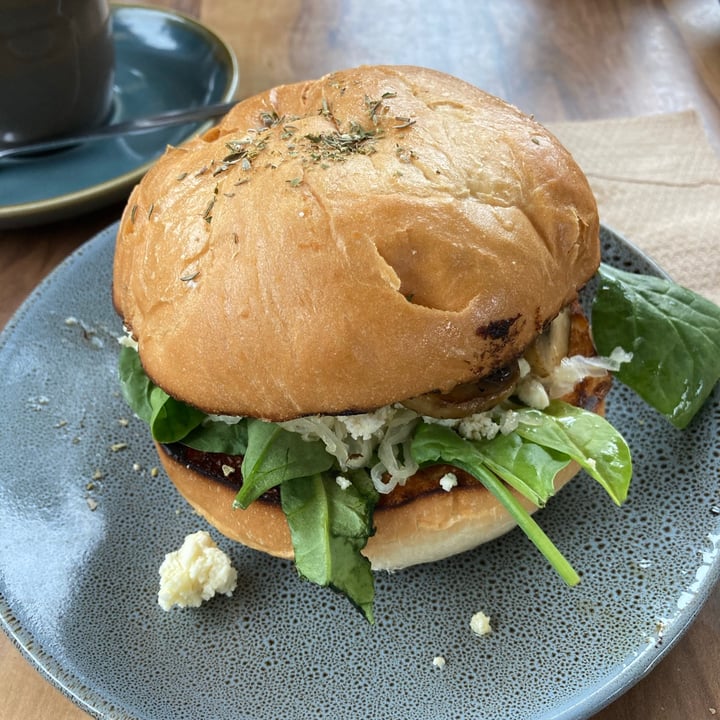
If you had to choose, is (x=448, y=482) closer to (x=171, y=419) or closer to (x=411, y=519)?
(x=411, y=519)

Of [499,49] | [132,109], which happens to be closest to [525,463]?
[132,109]

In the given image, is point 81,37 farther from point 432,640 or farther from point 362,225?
point 432,640

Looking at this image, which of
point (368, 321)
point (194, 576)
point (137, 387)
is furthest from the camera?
point (137, 387)

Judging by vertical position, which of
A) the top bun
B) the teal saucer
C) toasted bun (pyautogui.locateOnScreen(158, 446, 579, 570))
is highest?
the top bun

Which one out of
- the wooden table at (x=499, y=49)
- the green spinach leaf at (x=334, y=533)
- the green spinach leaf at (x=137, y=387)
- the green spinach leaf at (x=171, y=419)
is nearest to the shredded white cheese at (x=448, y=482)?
the green spinach leaf at (x=334, y=533)

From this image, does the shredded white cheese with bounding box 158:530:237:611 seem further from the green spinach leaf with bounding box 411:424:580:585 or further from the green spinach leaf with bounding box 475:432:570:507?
the green spinach leaf with bounding box 475:432:570:507

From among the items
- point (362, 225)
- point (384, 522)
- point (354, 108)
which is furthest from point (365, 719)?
point (354, 108)

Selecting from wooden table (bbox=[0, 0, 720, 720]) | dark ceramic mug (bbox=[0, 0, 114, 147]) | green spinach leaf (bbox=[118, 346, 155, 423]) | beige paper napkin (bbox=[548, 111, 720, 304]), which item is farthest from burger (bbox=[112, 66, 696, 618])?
wooden table (bbox=[0, 0, 720, 720])
